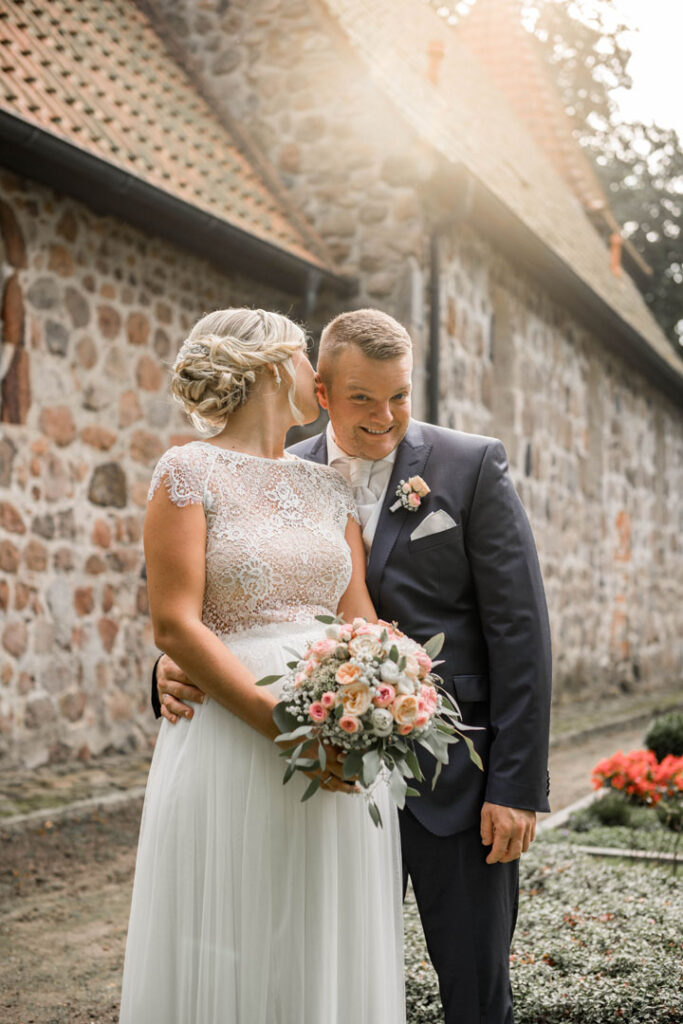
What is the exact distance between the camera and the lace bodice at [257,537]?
8.29ft

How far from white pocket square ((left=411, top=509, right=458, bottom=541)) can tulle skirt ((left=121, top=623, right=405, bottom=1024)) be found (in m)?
0.37

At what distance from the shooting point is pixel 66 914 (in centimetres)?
486

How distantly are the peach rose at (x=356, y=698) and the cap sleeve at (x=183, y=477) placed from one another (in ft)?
1.76

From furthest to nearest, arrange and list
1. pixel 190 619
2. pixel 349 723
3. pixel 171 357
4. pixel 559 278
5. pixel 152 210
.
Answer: pixel 559 278 < pixel 171 357 < pixel 152 210 < pixel 190 619 < pixel 349 723

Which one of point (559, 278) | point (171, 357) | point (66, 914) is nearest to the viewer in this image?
point (66, 914)

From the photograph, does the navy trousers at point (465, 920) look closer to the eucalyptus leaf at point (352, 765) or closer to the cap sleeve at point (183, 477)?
the eucalyptus leaf at point (352, 765)

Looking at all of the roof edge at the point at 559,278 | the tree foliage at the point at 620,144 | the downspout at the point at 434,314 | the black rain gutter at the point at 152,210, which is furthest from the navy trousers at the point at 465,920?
the tree foliage at the point at 620,144

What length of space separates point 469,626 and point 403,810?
0.47 m

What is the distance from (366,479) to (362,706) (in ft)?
2.95

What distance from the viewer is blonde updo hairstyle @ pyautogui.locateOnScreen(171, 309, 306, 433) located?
260 cm

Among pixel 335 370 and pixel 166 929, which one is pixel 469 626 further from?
pixel 166 929

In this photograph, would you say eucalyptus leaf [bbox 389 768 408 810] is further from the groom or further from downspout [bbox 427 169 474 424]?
downspout [bbox 427 169 474 424]

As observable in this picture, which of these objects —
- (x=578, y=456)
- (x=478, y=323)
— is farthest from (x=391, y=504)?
(x=578, y=456)

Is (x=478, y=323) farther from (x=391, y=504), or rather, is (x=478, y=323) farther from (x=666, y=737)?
(x=391, y=504)
